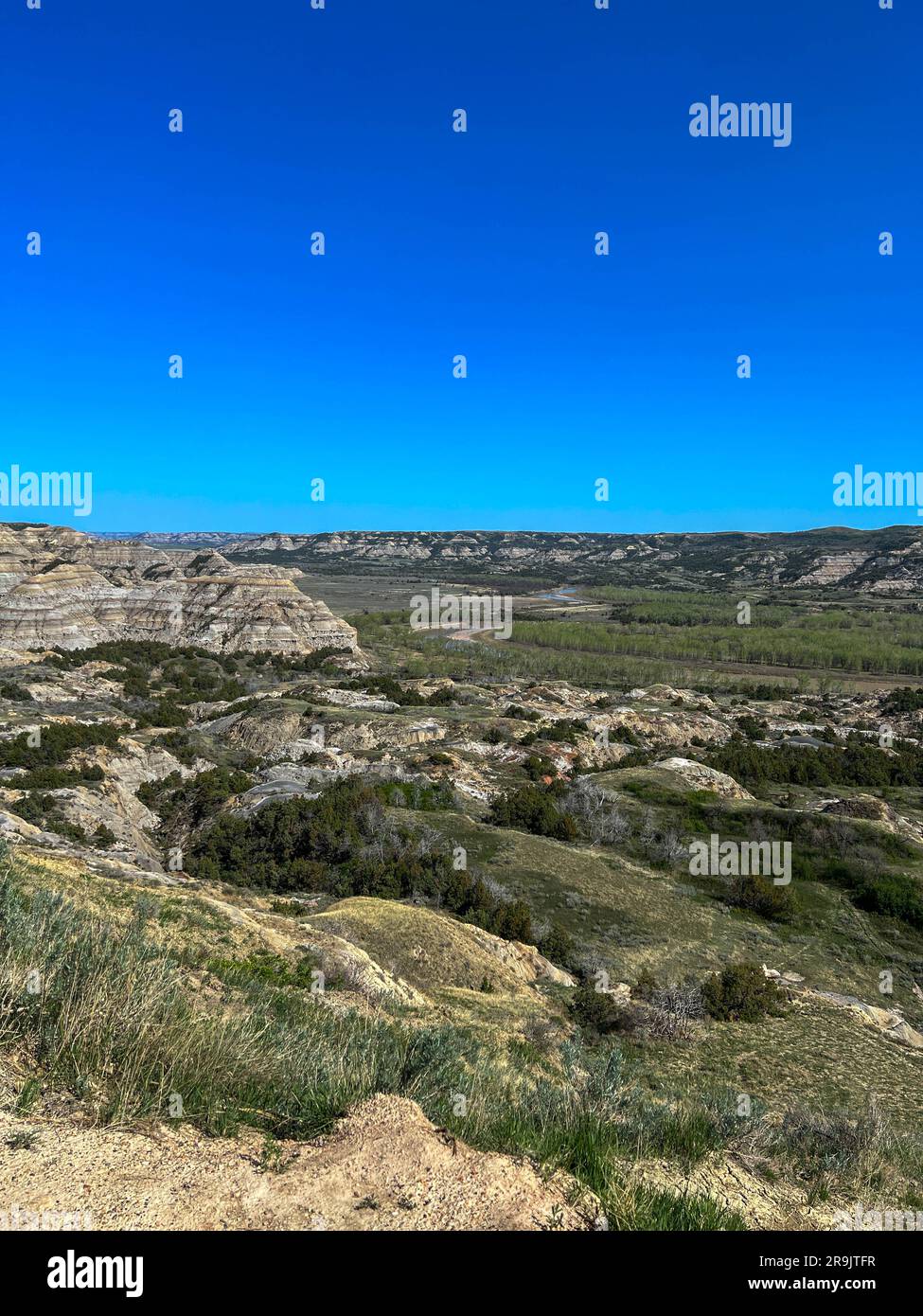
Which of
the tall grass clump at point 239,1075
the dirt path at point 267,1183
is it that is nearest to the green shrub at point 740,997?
the tall grass clump at point 239,1075

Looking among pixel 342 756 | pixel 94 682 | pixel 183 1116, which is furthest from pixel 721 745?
pixel 183 1116

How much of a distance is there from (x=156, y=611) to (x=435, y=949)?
2439 inches

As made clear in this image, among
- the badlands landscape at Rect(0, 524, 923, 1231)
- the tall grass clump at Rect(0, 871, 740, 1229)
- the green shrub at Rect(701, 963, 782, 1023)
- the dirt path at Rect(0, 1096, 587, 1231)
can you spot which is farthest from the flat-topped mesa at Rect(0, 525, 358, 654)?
the dirt path at Rect(0, 1096, 587, 1231)

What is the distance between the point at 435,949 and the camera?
48.6 feet

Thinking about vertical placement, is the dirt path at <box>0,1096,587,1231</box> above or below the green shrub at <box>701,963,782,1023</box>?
above

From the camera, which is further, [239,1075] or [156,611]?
[156,611]

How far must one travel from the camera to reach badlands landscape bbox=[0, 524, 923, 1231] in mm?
4020

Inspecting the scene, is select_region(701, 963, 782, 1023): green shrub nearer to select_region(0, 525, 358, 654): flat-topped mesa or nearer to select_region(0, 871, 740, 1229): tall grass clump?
select_region(0, 871, 740, 1229): tall grass clump

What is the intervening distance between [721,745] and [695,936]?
29.9 metres

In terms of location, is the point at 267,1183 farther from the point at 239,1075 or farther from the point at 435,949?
the point at 435,949

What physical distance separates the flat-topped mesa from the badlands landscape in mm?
706

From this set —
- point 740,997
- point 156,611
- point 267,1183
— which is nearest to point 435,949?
point 740,997

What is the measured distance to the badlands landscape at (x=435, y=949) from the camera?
13.2 ft
